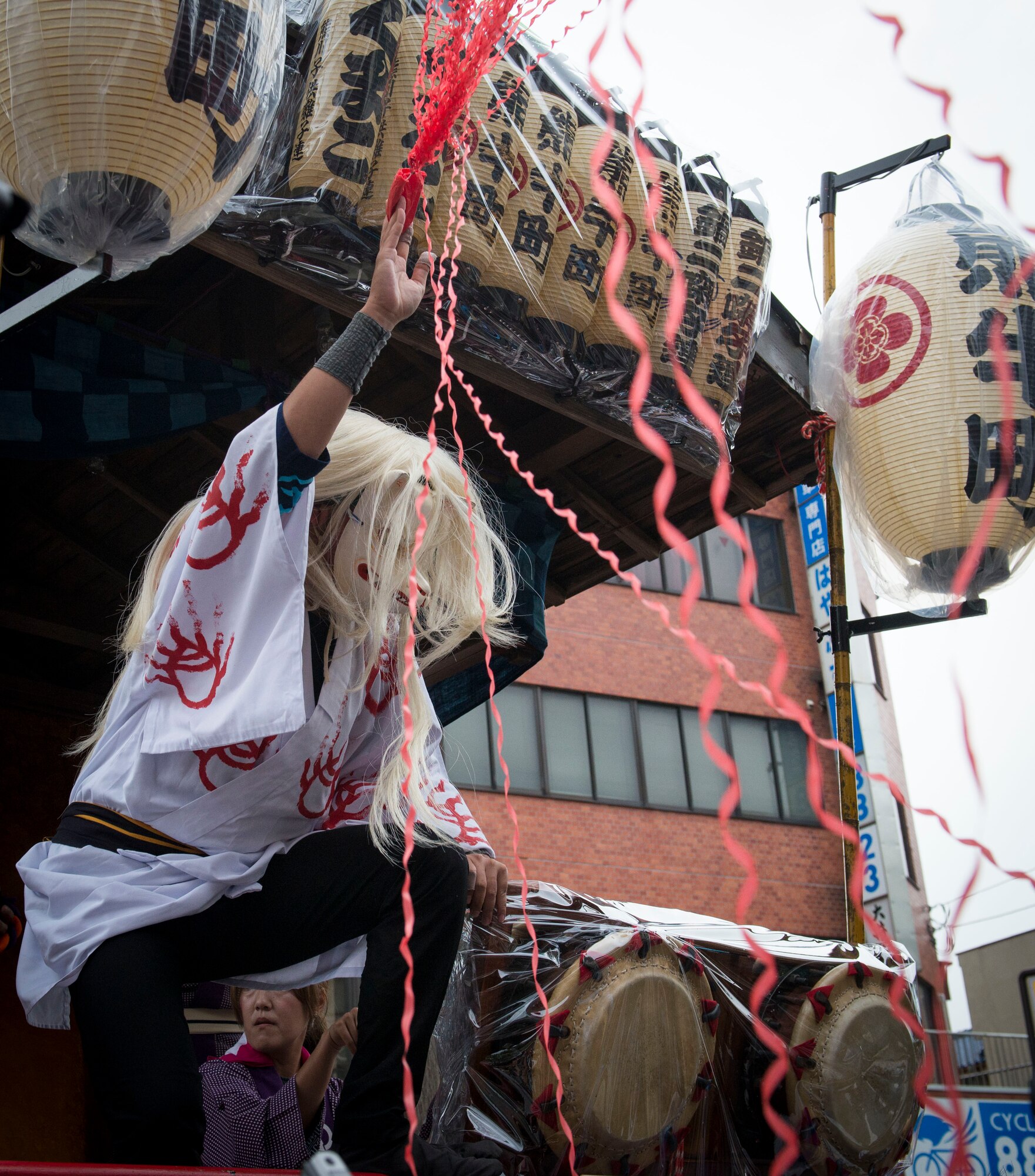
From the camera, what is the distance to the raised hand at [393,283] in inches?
72.7

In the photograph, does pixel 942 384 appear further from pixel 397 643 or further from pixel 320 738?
pixel 320 738

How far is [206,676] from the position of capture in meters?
1.79

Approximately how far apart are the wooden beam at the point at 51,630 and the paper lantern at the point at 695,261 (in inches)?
80.1

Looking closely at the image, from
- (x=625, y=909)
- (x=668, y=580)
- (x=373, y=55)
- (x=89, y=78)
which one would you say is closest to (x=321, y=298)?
(x=373, y=55)

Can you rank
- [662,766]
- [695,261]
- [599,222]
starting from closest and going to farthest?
[599,222]
[695,261]
[662,766]

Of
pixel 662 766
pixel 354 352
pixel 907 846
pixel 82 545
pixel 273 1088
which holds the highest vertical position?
pixel 662 766

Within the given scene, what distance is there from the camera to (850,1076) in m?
2.89

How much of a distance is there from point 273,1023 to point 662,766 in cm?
1104

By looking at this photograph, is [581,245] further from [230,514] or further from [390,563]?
[230,514]

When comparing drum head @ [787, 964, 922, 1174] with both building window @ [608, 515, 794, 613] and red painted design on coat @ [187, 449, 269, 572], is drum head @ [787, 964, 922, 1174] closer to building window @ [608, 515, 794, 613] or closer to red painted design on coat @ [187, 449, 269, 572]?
red painted design on coat @ [187, 449, 269, 572]

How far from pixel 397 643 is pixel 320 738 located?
0.91 ft

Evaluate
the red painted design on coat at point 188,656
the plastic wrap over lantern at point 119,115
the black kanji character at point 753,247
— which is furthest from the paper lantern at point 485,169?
the red painted design on coat at point 188,656

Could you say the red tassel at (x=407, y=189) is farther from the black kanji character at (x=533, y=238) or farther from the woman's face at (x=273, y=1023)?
the woman's face at (x=273, y=1023)

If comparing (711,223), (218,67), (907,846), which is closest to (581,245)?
(711,223)
